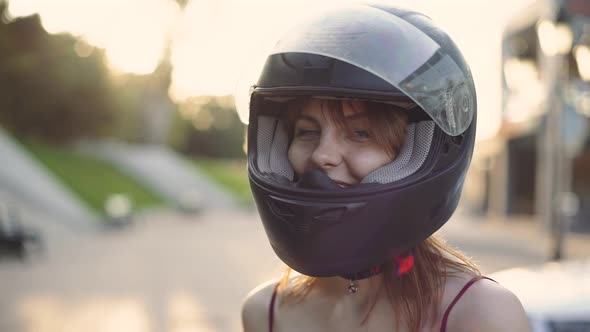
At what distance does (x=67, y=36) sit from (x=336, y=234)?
1136 inches

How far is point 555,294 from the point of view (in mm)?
3729

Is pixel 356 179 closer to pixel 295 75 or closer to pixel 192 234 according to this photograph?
pixel 295 75

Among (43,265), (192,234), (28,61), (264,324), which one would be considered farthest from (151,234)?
(264,324)

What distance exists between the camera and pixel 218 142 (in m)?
58.1

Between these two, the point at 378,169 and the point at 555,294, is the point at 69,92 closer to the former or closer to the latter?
the point at 555,294

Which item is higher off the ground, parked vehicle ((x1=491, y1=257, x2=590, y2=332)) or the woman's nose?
the woman's nose

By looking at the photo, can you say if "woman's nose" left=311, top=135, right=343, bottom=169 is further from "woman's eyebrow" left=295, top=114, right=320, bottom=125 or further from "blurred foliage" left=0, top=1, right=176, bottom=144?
"blurred foliage" left=0, top=1, right=176, bottom=144

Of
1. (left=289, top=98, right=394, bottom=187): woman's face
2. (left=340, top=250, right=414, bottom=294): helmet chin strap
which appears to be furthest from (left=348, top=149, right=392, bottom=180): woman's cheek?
(left=340, top=250, right=414, bottom=294): helmet chin strap

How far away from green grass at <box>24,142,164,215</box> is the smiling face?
62.1 ft

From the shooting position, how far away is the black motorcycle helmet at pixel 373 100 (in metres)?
1.38

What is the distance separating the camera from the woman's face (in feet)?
4.66

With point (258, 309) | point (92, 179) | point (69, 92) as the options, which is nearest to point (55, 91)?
point (69, 92)

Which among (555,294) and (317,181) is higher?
(317,181)

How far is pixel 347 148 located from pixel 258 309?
21.2 inches
